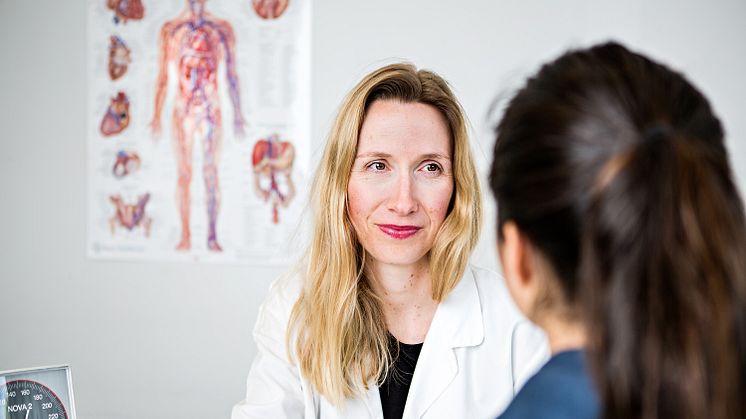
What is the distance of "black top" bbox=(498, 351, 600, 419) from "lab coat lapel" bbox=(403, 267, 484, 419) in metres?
0.80

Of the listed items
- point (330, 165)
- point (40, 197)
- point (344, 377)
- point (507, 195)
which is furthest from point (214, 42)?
point (507, 195)

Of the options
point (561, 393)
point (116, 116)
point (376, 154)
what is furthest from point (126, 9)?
point (561, 393)

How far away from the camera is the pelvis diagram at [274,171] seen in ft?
8.00

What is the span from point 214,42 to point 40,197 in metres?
0.92

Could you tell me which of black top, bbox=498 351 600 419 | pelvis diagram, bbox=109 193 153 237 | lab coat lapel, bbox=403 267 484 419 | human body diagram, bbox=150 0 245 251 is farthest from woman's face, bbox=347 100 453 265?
pelvis diagram, bbox=109 193 153 237

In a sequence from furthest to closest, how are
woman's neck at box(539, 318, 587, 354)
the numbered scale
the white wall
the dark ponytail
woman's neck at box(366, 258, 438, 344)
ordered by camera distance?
the white wall
woman's neck at box(366, 258, 438, 344)
the numbered scale
woman's neck at box(539, 318, 587, 354)
the dark ponytail

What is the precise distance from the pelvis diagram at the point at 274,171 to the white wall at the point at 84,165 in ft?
0.41

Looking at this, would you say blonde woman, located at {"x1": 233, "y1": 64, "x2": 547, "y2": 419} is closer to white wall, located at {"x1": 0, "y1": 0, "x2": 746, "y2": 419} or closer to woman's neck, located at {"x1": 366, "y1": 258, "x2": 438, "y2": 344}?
woman's neck, located at {"x1": 366, "y1": 258, "x2": 438, "y2": 344}

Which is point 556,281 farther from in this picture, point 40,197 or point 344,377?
point 40,197

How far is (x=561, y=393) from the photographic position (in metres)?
0.57

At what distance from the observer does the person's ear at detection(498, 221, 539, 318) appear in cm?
65

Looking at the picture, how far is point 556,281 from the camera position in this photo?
62cm

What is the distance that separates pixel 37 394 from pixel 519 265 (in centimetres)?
81

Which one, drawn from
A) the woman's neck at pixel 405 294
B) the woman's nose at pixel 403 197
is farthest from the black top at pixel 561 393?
the woman's neck at pixel 405 294
